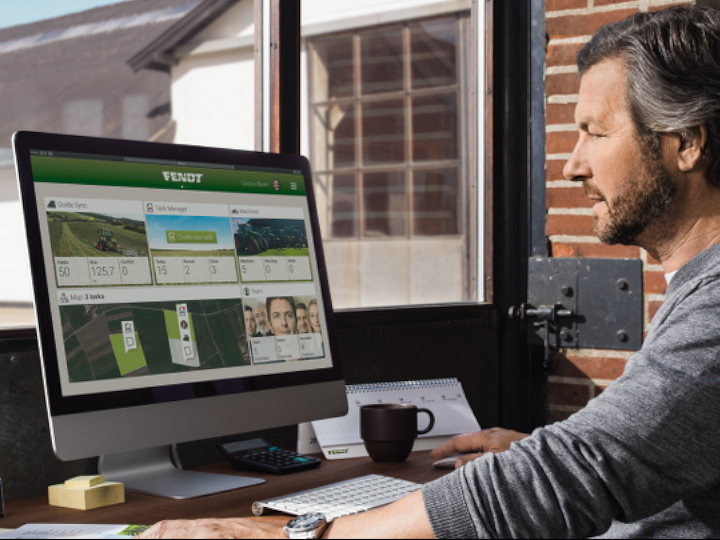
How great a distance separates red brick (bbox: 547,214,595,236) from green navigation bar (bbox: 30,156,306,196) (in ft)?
3.09

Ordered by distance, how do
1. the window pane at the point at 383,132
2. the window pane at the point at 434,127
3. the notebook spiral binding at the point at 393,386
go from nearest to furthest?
the notebook spiral binding at the point at 393,386 → the window pane at the point at 434,127 → the window pane at the point at 383,132

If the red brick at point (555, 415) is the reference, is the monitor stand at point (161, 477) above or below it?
above

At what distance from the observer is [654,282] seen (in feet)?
6.31

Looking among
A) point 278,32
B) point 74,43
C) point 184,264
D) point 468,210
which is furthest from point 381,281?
point 184,264

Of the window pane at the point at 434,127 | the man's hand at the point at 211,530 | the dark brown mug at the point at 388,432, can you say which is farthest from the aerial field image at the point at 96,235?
the window pane at the point at 434,127

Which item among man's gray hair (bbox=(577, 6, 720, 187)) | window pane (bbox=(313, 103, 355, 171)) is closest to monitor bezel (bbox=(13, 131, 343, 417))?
man's gray hair (bbox=(577, 6, 720, 187))

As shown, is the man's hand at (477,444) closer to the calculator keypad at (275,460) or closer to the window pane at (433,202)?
the calculator keypad at (275,460)

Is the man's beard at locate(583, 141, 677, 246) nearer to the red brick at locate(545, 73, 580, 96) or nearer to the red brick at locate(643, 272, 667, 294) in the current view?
the red brick at locate(643, 272, 667, 294)

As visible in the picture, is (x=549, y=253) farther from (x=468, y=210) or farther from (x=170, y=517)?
(x=170, y=517)

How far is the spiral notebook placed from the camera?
1.41m

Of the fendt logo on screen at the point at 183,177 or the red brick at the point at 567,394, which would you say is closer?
the fendt logo on screen at the point at 183,177

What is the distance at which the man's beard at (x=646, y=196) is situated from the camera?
1094 mm

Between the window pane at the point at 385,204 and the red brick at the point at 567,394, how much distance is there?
4685mm

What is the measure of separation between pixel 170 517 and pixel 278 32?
3.62 feet
